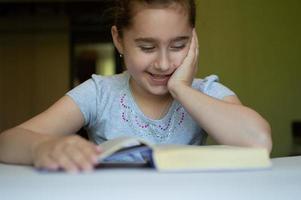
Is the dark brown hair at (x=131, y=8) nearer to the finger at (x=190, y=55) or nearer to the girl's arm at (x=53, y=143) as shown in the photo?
the finger at (x=190, y=55)

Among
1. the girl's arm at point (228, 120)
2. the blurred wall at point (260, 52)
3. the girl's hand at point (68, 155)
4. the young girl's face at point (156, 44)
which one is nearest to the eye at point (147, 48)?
the young girl's face at point (156, 44)

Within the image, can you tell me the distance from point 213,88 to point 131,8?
10.6 inches

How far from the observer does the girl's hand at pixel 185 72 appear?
0.95 meters

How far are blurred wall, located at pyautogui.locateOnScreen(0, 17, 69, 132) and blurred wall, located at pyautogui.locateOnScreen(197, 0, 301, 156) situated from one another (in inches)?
127

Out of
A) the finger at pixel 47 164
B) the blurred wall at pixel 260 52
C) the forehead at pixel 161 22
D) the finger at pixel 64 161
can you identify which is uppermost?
the forehead at pixel 161 22

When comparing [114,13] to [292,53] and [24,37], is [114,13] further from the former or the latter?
[24,37]

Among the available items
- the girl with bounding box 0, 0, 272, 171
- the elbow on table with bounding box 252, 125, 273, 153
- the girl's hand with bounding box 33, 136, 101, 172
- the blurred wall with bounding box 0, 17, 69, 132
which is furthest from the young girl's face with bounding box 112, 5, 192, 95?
the blurred wall with bounding box 0, 17, 69, 132

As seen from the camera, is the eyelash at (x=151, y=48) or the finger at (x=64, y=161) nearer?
the finger at (x=64, y=161)

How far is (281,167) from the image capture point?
57 centimetres

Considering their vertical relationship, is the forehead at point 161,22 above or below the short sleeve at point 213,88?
above

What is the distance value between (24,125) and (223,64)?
254 cm

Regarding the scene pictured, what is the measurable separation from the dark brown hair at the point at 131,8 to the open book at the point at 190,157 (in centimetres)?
46

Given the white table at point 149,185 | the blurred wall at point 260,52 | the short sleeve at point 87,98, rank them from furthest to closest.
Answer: the blurred wall at point 260,52 → the short sleeve at point 87,98 → the white table at point 149,185

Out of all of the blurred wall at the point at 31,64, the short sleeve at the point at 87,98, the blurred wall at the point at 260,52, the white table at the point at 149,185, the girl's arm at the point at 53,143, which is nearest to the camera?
the white table at the point at 149,185
